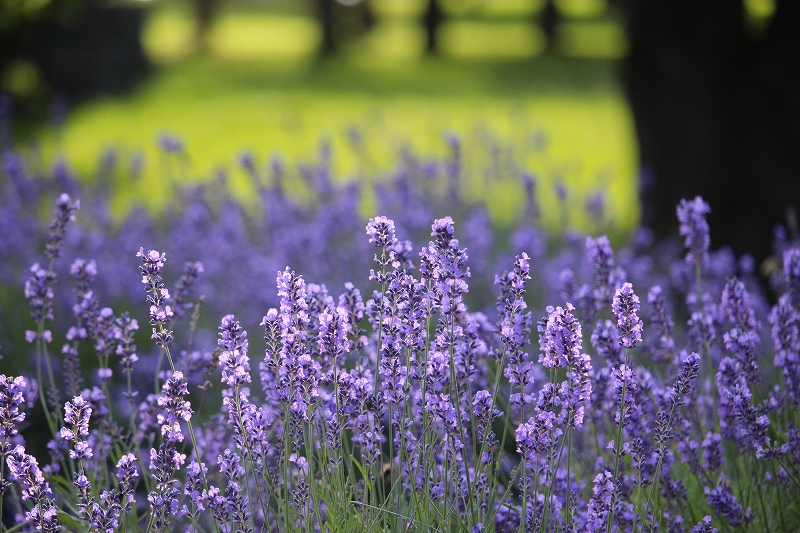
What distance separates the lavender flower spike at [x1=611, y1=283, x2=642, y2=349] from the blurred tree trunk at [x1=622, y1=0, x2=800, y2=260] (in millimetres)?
4236

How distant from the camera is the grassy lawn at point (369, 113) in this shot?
7.84 meters

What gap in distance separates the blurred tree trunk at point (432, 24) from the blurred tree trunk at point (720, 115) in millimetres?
19822

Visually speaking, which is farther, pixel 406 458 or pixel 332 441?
pixel 406 458

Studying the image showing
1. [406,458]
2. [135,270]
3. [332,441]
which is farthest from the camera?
[135,270]

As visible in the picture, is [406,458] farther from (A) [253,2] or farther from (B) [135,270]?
(A) [253,2]

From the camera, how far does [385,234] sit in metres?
2.15

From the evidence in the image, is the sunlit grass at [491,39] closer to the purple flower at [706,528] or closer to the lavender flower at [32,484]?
the purple flower at [706,528]

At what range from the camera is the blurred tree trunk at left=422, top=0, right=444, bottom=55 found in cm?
2595

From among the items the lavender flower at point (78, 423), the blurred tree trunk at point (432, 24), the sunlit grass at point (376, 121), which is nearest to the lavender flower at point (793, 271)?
the lavender flower at point (78, 423)

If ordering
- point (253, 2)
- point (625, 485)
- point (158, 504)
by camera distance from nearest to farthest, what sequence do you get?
point (158, 504), point (625, 485), point (253, 2)

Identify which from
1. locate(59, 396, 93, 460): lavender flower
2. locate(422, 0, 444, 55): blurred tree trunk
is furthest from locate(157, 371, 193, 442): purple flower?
locate(422, 0, 444, 55): blurred tree trunk

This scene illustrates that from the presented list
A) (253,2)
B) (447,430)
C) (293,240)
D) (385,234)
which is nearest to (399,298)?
(385,234)

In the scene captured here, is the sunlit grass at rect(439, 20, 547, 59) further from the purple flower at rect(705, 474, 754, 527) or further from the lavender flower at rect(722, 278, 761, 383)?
the purple flower at rect(705, 474, 754, 527)

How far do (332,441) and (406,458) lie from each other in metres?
0.26
